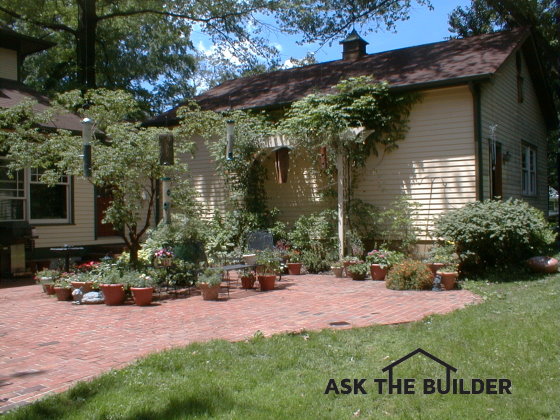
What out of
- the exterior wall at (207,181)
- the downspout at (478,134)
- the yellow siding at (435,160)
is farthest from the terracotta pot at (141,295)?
the downspout at (478,134)

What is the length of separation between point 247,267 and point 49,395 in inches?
223

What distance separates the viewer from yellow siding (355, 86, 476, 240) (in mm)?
11188

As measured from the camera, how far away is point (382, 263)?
10297 millimetres

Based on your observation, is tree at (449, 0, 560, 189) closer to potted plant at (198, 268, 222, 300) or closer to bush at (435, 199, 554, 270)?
bush at (435, 199, 554, 270)

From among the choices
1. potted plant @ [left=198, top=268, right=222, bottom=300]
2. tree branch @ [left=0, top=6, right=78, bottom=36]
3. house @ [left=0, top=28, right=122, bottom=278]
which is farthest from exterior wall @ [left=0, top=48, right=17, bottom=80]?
potted plant @ [left=198, top=268, right=222, bottom=300]

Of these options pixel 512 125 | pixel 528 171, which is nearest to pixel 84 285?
pixel 512 125

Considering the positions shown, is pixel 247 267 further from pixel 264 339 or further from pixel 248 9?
pixel 248 9

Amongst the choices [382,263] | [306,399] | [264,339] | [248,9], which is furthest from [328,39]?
[306,399]

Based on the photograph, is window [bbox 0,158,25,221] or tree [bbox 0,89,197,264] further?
window [bbox 0,158,25,221]

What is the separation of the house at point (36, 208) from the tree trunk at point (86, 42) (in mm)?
5485

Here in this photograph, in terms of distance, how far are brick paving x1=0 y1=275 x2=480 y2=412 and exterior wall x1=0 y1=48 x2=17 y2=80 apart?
27.0 feet

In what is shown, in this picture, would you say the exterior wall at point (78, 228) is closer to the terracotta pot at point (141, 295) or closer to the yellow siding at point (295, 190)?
the yellow siding at point (295, 190)

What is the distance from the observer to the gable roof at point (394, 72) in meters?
11.6

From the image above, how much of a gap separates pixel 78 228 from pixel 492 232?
10.4 metres
